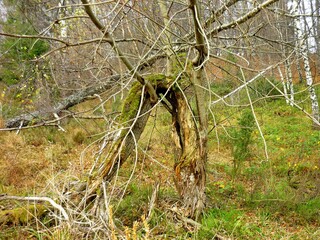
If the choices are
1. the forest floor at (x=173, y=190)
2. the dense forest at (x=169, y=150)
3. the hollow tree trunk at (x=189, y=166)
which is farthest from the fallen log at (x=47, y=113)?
the hollow tree trunk at (x=189, y=166)

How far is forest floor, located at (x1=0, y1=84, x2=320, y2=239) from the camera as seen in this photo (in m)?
3.27

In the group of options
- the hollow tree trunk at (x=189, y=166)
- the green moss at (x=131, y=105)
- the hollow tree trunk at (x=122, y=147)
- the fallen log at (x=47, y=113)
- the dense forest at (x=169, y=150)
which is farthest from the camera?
the fallen log at (x=47, y=113)

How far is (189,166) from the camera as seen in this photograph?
3.71 m

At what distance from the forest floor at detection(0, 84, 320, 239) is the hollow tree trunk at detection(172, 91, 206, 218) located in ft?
0.60

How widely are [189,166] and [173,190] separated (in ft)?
3.69

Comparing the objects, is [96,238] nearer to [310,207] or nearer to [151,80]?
[151,80]

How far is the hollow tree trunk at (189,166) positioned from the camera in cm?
371

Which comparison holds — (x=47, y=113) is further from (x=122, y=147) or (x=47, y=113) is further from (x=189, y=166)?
(x=189, y=166)

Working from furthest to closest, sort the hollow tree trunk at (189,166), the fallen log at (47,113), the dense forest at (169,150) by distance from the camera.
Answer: the fallen log at (47,113) → the hollow tree trunk at (189,166) → the dense forest at (169,150)

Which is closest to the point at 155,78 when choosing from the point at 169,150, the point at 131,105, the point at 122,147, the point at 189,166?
the point at 131,105

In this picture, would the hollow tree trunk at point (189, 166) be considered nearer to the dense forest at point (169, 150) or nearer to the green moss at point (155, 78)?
the dense forest at point (169, 150)

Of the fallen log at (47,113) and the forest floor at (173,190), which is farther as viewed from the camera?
the fallen log at (47,113)

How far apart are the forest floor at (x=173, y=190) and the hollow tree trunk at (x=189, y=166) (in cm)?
18

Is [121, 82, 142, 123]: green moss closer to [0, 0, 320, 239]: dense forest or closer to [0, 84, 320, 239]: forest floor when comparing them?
[0, 0, 320, 239]: dense forest
